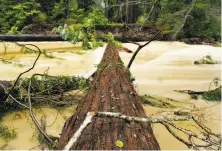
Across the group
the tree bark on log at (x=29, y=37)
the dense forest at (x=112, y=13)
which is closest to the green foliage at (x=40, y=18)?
the dense forest at (x=112, y=13)

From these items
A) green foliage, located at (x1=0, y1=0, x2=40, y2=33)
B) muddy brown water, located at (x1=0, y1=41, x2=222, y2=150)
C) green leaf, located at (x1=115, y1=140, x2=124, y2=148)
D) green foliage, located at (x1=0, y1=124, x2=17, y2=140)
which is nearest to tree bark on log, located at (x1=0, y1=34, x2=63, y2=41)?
muddy brown water, located at (x1=0, y1=41, x2=222, y2=150)

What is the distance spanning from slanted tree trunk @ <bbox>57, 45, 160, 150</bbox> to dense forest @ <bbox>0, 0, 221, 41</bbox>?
11096 mm

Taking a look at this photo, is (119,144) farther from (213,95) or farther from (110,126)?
(213,95)

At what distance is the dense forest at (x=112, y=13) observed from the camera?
17.1 m

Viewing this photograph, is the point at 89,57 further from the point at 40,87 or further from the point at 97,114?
the point at 97,114

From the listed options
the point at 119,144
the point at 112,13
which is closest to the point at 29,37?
the point at 112,13

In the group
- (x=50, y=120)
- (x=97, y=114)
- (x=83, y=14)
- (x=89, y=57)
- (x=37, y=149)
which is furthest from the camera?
(x=83, y=14)

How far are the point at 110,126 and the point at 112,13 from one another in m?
20.9

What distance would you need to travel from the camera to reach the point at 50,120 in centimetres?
420

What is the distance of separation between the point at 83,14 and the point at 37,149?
18994mm

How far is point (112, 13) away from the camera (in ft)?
74.3

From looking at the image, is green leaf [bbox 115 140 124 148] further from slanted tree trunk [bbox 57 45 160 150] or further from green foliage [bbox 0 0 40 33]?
green foliage [bbox 0 0 40 33]

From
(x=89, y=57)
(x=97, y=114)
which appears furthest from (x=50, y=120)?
(x=89, y=57)

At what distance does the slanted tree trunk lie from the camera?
6.98 ft
